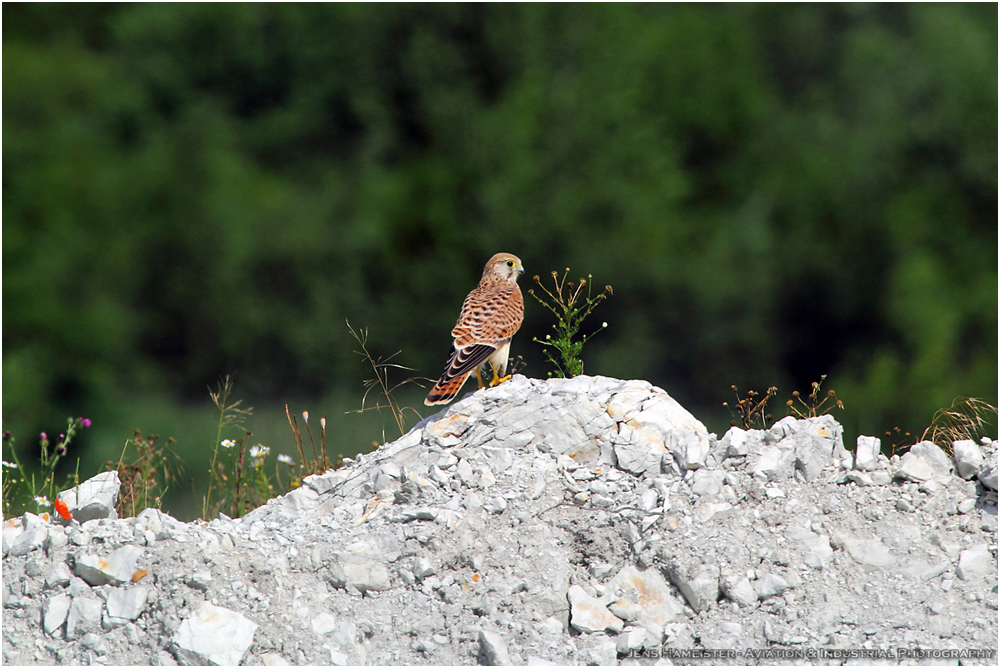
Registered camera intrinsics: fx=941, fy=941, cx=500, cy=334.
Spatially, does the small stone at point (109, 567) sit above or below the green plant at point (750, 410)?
below

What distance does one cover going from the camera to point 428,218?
71.6 ft

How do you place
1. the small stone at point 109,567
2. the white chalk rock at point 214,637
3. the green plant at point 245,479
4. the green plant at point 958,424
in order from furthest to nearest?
the green plant at point 245,479, the green plant at point 958,424, the small stone at point 109,567, the white chalk rock at point 214,637

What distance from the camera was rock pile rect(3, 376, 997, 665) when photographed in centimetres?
342

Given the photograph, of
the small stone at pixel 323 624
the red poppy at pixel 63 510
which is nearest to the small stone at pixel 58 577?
the red poppy at pixel 63 510

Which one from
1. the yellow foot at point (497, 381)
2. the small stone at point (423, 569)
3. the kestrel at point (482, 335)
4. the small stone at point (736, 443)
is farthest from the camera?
the yellow foot at point (497, 381)

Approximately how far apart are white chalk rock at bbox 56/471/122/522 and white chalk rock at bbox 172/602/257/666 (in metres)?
1.00

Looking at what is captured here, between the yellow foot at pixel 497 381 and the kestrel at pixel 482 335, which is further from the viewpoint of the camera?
the yellow foot at pixel 497 381

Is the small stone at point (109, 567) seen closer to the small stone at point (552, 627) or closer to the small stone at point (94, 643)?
the small stone at point (94, 643)

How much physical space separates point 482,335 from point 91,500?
2092 mm

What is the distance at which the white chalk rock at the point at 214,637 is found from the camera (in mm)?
3355

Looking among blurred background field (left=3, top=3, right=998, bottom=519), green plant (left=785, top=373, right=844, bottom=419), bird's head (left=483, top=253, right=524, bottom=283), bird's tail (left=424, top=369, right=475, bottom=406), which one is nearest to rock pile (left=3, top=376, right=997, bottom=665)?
green plant (left=785, top=373, right=844, bottom=419)

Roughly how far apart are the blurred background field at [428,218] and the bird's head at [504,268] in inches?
431

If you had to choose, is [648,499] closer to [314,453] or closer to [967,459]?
[967,459]

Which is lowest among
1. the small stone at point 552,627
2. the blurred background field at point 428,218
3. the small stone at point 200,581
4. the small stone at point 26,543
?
the small stone at point 552,627
